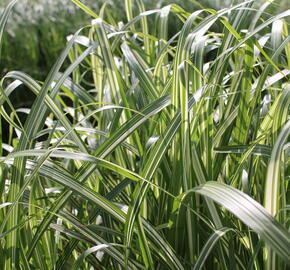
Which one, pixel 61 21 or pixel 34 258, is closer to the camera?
pixel 34 258

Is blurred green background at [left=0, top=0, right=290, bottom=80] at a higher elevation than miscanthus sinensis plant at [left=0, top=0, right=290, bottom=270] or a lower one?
higher

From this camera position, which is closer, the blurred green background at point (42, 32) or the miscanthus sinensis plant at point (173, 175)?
the miscanthus sinensis plant at point (173, 175)

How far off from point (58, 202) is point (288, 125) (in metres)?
0.48

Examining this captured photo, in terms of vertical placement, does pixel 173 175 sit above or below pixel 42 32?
below

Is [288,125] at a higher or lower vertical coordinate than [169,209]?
higher

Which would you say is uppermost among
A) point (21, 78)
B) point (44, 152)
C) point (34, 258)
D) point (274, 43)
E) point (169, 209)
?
point (274, 43)

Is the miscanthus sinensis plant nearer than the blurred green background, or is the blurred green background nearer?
the miscanthus sinensis plant

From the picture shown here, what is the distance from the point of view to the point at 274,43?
141cm

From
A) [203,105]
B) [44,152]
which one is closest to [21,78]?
[44,152]

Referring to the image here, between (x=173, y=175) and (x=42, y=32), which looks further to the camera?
(x=42, y=32)

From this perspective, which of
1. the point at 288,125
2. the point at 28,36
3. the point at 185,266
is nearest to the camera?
the point at 288,125

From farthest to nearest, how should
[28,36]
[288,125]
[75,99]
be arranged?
1. [28,36]
2. [75,99]
3. [288,125]

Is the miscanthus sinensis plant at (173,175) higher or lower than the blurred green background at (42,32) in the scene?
lower

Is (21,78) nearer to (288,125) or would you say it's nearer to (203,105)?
(203,105)
